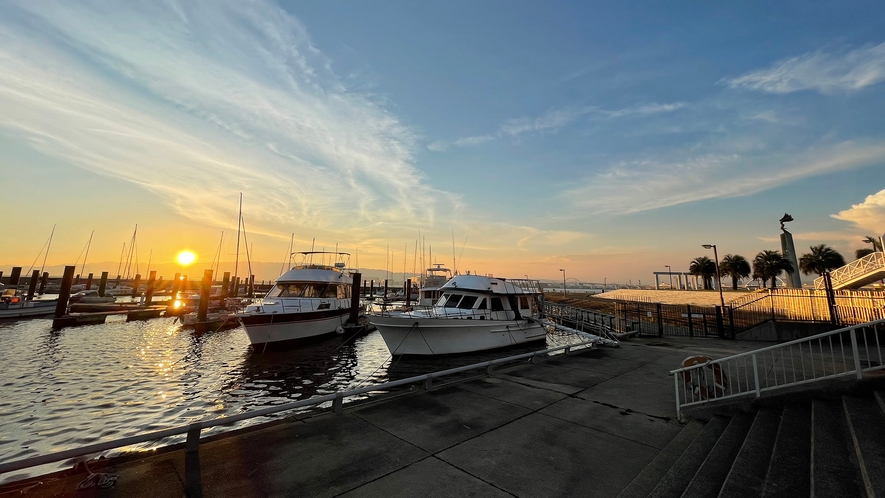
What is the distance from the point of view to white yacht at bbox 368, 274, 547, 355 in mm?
16594

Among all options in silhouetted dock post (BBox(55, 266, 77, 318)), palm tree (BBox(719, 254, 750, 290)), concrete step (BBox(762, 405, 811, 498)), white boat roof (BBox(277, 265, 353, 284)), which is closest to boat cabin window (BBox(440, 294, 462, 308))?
white boat roof (BBox(277, 265, 353, 284))

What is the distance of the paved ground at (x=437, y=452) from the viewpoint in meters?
4.12

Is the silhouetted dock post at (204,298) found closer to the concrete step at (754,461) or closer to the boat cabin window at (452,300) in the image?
the boat cabin window at (452,300)

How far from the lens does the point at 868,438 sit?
3998mm

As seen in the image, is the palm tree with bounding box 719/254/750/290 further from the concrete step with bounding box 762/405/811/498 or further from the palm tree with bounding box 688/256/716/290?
the concrete step with bounding box 762/405/811/498

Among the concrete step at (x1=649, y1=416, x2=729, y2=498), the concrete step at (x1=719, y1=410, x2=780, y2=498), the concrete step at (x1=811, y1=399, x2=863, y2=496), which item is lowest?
the concrete step at (x1=649, y1=416, x2=729, y2=498)

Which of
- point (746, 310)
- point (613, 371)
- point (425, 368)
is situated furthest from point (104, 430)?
point (746, 310)

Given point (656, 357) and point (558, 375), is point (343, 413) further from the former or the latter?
point (656, 357)

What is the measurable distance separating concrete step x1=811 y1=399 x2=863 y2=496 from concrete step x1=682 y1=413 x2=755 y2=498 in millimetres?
812

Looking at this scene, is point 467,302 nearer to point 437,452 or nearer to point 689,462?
point 437,452

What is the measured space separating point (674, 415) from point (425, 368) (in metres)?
10.4

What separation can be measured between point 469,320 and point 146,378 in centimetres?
1409

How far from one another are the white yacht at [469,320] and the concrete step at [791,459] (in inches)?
496

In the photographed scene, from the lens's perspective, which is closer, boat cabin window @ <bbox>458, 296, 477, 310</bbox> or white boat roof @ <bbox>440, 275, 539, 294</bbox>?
boat cabin window @ <bbox>458, 296, 477, 310</bbox>
